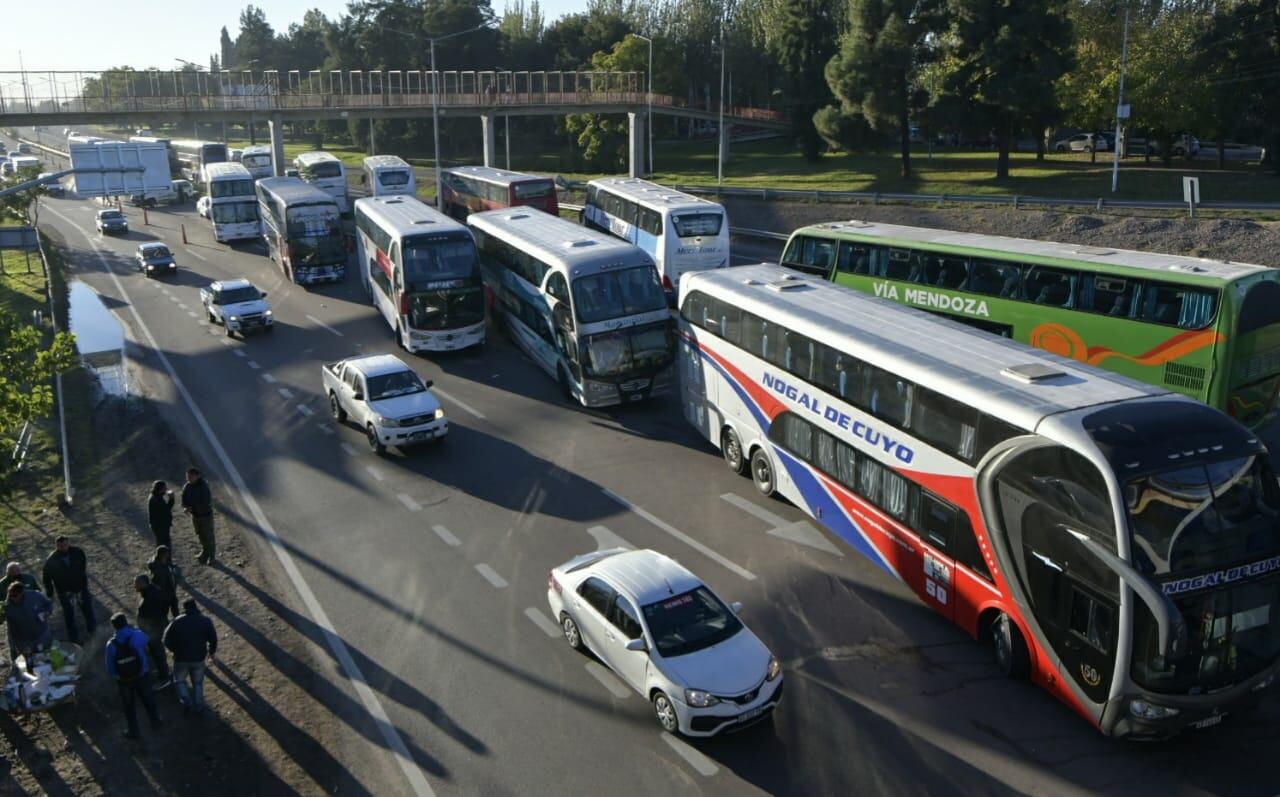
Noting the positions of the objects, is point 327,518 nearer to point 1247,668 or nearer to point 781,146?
point 1247,668

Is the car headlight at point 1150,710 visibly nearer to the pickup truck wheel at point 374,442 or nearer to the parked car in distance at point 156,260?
the pickup truck wheel at point 374,442

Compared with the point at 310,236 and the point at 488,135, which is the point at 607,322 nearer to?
the point at 310,236

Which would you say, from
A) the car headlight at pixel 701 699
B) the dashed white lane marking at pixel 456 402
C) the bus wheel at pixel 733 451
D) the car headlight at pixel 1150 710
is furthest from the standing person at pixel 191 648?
the dashed white lane marking at pixel 456 402

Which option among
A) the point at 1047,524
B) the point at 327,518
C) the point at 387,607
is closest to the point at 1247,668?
the point at 1047,524

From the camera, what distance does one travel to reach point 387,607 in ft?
51.4

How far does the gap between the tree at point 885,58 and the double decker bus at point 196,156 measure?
4641 centimetres

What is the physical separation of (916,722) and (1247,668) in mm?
3796

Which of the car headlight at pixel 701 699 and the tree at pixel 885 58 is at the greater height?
the tree at pixel 885 58

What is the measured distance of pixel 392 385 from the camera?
22.5m

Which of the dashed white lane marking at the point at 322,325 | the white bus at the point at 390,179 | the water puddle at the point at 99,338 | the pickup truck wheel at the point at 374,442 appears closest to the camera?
the pickup truck wheel at the point at 374,442

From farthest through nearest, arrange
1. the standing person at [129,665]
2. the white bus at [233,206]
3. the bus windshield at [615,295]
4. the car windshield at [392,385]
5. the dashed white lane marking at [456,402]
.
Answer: the white bus at [233,206] < the dashed white lane marking at [456,402] < the bus windshield at [615,295] < the car windshield at [392,385] < the standing person at [129,665]

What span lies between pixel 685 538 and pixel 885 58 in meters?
45.3

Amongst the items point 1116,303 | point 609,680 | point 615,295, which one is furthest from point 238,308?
point 1116,303

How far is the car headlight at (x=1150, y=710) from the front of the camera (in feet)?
36.6
